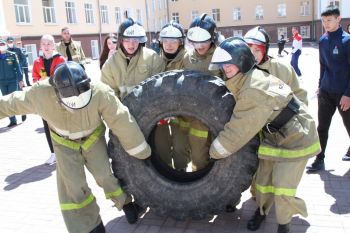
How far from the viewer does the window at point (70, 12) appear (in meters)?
29.2

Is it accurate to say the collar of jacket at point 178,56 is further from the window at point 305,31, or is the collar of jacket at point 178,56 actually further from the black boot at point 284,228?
the window at point 305,31

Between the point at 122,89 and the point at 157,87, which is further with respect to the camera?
the point at 122,89

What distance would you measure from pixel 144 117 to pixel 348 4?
37791 mm

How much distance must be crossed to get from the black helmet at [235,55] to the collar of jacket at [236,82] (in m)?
0.05

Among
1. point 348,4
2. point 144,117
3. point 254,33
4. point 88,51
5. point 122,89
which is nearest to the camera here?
point 144,117

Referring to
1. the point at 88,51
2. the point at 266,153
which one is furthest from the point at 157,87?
the point at 88,51

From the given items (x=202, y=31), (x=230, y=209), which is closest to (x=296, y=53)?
(x=202, y=31)

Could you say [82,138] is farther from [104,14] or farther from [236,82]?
[104,14]

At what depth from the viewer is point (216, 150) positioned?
3352 millimetres

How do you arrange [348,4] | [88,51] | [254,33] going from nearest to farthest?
[254,33] < [88,51] < [348,4]

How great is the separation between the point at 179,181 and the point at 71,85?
1421 mm

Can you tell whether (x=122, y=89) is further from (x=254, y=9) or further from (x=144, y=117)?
(x=254, y=9)

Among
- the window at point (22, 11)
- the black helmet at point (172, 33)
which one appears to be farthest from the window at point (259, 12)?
the black helmet at point (172, 33)

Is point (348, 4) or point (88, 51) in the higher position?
point (348, 4)
